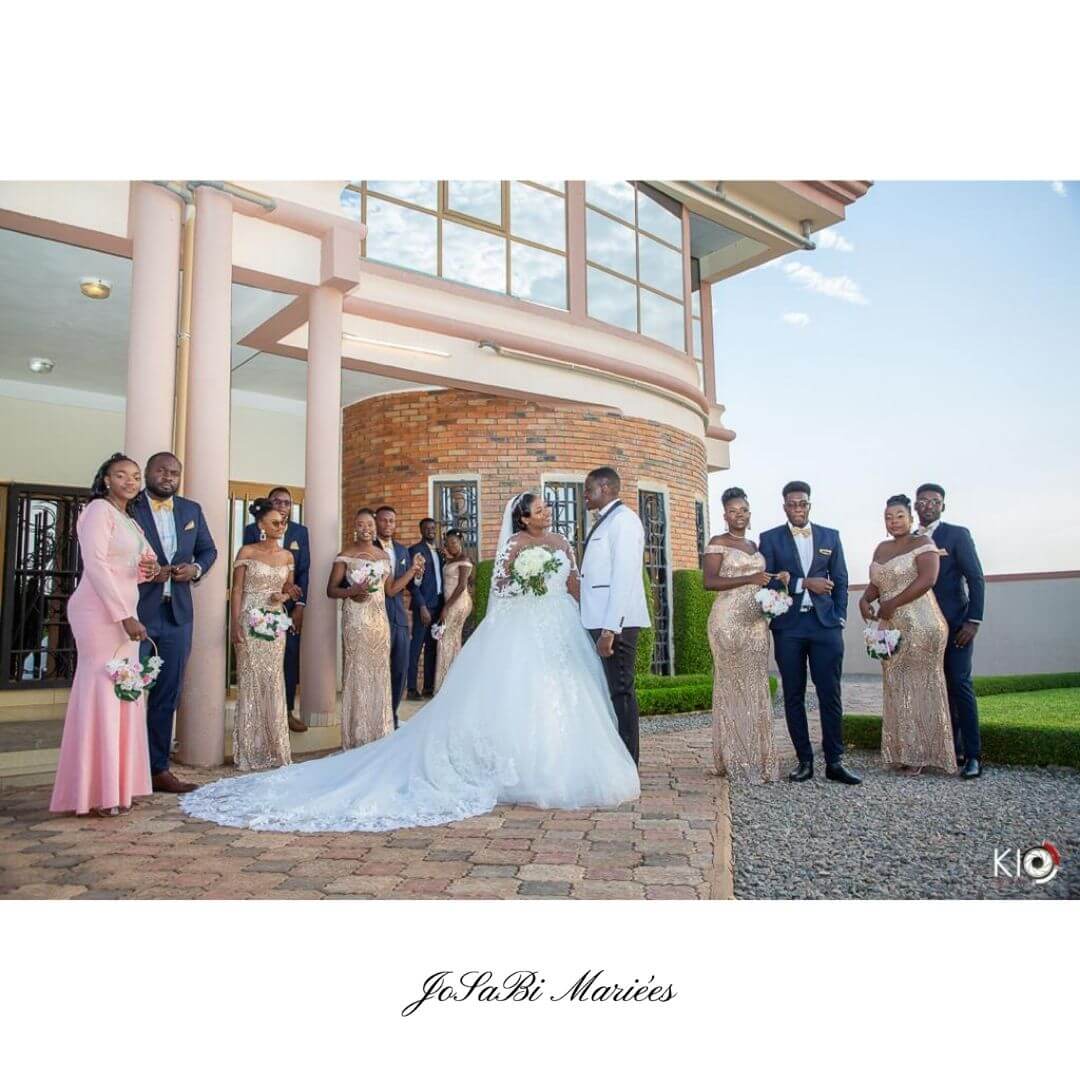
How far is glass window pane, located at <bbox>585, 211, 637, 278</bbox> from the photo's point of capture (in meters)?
Result: 12.6

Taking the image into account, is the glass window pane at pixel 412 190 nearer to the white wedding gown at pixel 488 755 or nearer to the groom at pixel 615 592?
the groom at pixel 615 592

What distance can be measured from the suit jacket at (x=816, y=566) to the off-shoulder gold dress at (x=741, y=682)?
12 cm

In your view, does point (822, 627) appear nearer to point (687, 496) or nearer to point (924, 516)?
point (924, 516)

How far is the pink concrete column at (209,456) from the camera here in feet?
21.1

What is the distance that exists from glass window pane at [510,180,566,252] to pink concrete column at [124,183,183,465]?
5.90m

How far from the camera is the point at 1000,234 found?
15.5 ft

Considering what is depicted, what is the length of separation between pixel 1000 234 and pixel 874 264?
2.50 feet

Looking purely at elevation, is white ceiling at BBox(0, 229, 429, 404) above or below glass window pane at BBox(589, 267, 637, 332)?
below

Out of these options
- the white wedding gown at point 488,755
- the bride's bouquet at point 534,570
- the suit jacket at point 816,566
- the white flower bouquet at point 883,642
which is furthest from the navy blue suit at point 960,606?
the bride's bouquet at point 534,570

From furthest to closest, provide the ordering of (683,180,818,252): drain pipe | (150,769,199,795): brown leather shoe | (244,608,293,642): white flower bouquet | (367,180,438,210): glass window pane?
(683,180,818,252): drain pipe → (367,180,438,210): glass window pane → (244,608,293,642): white flower bouquet → (150,769,199,795): brown leather shoe

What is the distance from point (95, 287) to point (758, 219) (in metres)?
11.5

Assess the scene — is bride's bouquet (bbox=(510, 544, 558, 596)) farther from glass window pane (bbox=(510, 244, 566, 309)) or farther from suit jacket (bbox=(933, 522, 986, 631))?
glass window pane (bbox=(510, 244, 566, 309))

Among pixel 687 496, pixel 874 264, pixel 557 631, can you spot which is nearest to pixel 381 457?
pixel 687 496

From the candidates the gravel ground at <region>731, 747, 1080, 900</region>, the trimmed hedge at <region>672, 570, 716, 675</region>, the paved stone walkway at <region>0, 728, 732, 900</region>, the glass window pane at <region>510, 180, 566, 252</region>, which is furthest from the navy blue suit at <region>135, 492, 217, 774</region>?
the trimmed hedge at <region>672, 570, 716, 675</region>
